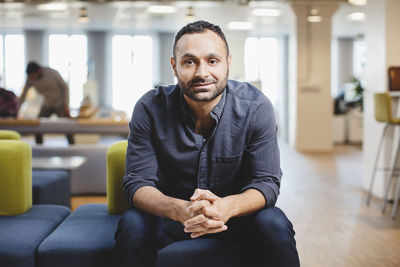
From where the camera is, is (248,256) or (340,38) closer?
(248,256)

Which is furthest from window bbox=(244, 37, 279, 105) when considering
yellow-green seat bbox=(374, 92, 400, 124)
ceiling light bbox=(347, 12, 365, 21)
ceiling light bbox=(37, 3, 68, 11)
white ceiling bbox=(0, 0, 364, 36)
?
yellow-green seat bbox=(374, 92, 400, 124)

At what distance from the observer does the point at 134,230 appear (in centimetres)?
158

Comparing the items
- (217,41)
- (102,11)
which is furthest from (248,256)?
(102,11)

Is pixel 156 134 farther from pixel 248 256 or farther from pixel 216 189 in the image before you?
pixel 248 256

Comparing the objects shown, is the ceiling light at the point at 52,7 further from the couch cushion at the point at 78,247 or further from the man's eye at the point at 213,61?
the man's eye at the point at 213,61

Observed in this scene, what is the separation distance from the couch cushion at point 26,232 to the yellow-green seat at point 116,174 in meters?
0.30

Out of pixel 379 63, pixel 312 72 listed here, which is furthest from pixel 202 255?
pixel 312 72

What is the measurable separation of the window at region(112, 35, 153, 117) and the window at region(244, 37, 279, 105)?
315cm

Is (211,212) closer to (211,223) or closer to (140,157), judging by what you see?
(211,223)

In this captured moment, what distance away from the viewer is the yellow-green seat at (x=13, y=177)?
91.1 inches

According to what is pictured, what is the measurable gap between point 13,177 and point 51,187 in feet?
3.91

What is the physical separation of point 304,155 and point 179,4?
13.3 ft

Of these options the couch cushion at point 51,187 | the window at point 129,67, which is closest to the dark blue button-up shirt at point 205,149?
the couch cushion at point 51,187

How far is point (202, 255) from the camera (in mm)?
1743
